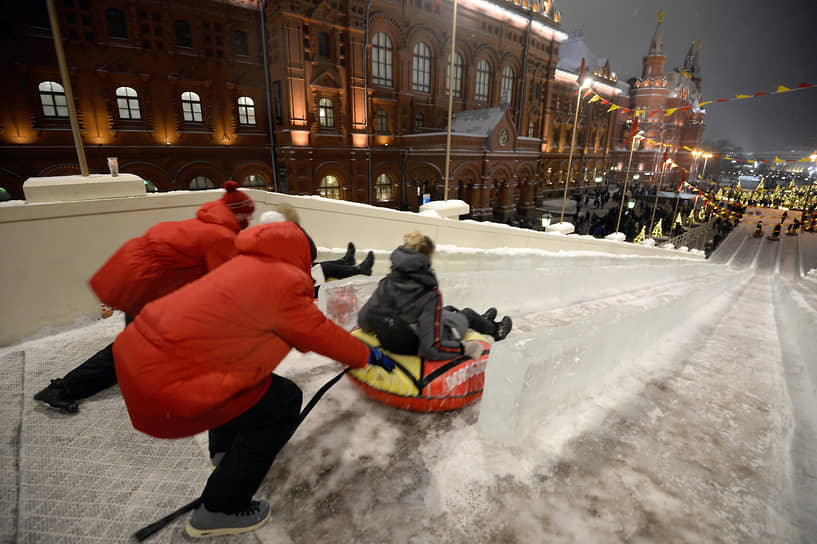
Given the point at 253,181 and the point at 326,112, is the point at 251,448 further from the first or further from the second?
the point at 326,112

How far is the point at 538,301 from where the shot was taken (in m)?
4.73

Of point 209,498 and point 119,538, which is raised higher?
point 209,498

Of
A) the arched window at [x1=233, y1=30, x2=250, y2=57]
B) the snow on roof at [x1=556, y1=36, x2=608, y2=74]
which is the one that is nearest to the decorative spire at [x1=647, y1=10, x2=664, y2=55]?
the snow on roof at [x1=556, y1=36, x2=608, y2=74]

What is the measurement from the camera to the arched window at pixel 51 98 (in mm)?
13051

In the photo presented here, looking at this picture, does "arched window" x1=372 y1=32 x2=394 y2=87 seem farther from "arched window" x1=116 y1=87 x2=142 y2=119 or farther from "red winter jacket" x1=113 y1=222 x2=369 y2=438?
"red winter jacket" x1=113 y1=222 x2=369 y2=438

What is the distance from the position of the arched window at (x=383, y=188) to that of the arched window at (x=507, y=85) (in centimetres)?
1269

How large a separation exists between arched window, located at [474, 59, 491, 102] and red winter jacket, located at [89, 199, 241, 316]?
26839 mm

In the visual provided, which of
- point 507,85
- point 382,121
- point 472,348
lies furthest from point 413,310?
point 507,85

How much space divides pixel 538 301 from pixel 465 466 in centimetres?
322

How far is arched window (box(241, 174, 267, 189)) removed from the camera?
17.7 m

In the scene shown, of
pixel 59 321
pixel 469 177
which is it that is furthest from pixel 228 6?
pixel 59 321

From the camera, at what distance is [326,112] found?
18688 mm

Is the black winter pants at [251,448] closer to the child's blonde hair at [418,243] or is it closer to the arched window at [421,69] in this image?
the child's blonde hair at [418,243]

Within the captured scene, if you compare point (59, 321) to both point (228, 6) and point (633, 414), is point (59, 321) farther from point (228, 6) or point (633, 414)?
point (228, 6)
